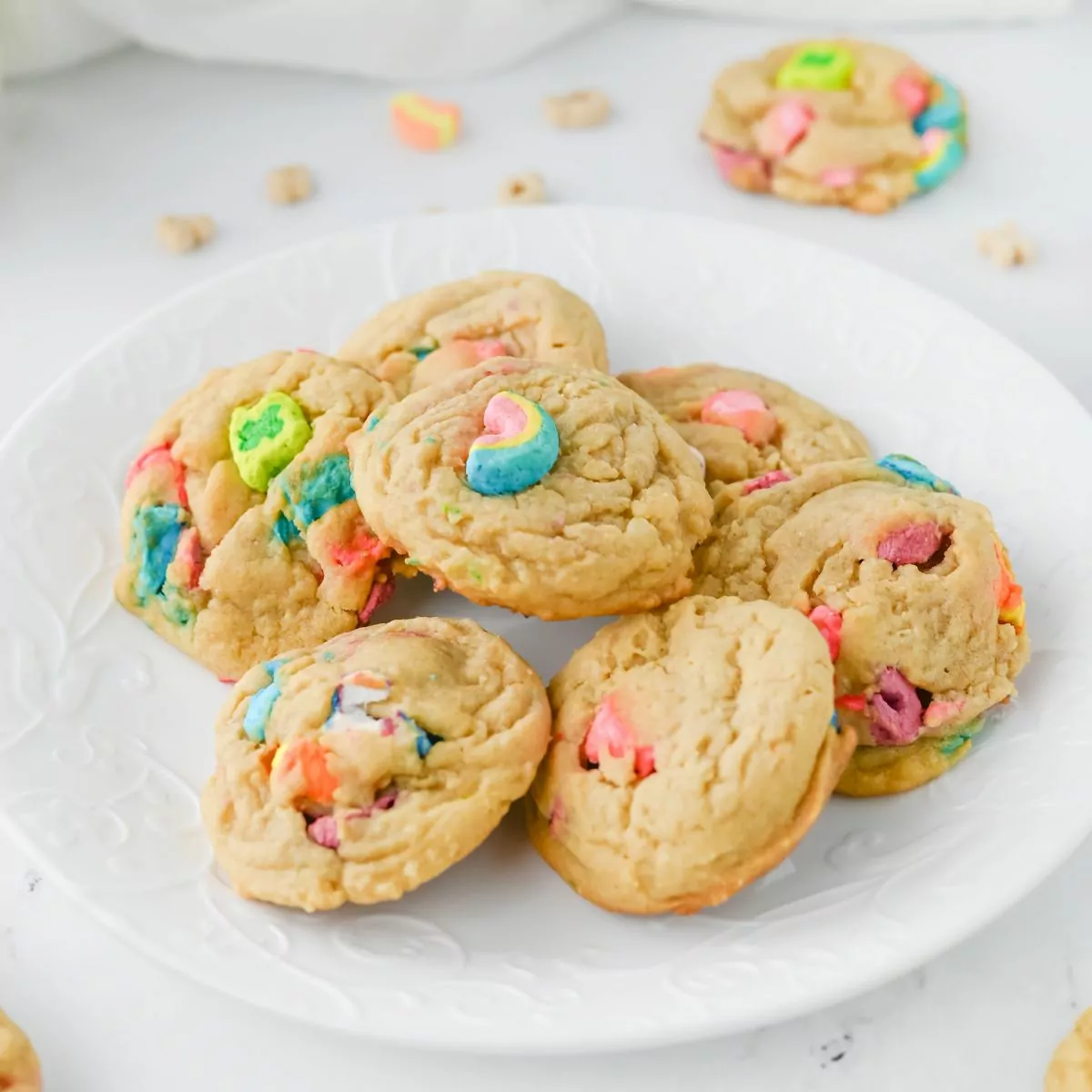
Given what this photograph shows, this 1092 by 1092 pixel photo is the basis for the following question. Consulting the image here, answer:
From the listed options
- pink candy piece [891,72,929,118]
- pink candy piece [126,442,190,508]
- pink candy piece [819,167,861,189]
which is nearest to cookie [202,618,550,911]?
pink candy piece [126,442,190,508]

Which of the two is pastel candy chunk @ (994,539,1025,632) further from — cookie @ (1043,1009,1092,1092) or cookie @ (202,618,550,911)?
cookie @ (202,618,550,911)

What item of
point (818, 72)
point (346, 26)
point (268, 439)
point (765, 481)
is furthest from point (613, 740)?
point (346, 26)

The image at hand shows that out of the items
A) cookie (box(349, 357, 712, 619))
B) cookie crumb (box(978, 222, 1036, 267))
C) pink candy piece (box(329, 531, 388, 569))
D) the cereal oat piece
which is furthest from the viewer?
the cereal oat piece

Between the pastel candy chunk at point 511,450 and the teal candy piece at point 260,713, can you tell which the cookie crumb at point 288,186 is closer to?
the pastel candy chunk at point 511,450

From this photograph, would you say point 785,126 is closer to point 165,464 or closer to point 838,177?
point 838,177

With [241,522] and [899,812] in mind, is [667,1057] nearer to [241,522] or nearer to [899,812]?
[899,812]

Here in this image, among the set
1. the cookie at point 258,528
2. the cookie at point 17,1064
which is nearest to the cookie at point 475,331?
the cookie at point 258,528
